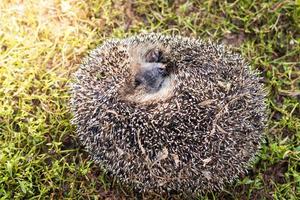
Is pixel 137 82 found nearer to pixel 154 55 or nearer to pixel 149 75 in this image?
pixel 149 75

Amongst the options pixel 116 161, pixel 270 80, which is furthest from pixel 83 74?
pixel 270 80

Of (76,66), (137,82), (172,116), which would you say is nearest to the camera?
(172,116)

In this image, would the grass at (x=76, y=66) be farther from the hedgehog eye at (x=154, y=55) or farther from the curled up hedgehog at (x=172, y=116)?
the hedgehog eye at (x=154, y=55)

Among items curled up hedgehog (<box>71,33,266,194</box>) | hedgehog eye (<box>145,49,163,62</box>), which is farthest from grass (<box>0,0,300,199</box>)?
hedgehog eye (<box>145,49,163,62</box>)

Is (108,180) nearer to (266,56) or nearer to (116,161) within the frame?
(116,161)

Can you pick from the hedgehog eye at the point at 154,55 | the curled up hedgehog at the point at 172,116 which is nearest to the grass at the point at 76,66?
the curled up hedgehog at the point at 172,116

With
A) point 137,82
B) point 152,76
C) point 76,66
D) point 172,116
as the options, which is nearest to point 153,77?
point 152,76
